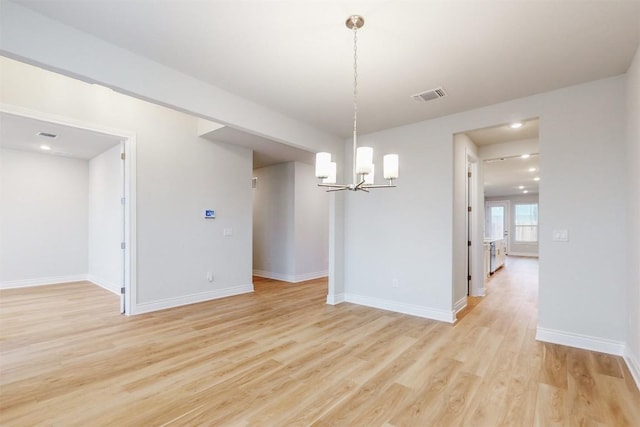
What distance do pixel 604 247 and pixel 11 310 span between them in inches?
293

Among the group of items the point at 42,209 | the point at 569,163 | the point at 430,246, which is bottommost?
the point at 430,246

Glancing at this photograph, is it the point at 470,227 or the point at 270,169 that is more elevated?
the point at 270,169

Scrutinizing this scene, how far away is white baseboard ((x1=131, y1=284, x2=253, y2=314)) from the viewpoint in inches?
163

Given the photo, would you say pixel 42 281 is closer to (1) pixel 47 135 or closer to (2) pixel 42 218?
(2) pixel 42 218

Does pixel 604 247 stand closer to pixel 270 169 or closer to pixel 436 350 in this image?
pixel 436 350

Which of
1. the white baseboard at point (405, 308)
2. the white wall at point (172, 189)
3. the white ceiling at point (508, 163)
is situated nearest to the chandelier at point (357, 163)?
the white ceiling at point (508, 163)

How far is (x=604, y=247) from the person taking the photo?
2.96 m

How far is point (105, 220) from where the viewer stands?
230 inches

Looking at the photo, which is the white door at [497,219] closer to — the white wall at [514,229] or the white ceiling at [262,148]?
the white wall at [514,229]

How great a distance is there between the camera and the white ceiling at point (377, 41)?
80.2 inches

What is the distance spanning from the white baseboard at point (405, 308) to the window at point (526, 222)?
1113cm

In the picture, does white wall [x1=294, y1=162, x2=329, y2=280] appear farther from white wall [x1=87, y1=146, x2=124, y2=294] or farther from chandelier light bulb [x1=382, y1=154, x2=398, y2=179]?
chandelier light bulb [x1=382, y1=154, x2=398, y2=179]

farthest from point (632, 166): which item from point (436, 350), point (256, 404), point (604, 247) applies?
point (256, 404)

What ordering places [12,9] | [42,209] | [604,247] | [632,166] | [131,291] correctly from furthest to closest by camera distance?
[42,209] → [131,291] → [604,247] → [632,166] → [12,9]
